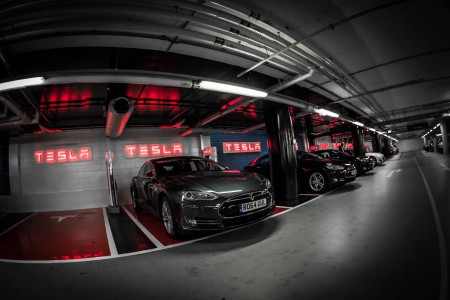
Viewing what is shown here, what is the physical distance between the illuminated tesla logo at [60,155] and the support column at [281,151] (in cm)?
776

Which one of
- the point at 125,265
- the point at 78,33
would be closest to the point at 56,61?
the point at 78,33

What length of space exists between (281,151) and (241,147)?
7.90 m

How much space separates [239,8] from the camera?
106 inches

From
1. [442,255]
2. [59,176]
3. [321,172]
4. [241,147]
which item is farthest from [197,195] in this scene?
[241,147]

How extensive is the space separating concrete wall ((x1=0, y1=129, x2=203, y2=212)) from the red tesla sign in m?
0.62

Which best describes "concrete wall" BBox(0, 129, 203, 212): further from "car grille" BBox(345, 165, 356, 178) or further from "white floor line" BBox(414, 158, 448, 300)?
"white floor line" BBox(414, 158, 448, 300)

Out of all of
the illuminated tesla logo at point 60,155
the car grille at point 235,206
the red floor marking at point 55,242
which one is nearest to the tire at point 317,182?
the car grille at point 235,206

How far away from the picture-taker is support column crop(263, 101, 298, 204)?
18.0 feet

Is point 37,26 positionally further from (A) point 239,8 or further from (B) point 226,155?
(B) point 226,155

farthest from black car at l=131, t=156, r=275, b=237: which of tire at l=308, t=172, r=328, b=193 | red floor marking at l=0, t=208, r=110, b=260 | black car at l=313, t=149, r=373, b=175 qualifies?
black car at l=313, t=149, r=373, b=175

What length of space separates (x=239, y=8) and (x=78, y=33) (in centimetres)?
256

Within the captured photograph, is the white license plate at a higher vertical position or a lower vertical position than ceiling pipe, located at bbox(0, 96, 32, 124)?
lower

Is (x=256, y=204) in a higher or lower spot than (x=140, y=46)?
lower

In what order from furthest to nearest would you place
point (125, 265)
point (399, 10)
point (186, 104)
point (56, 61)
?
point (186, 104) < point (56, 61) < point (399, 10) < point (125, 265)
